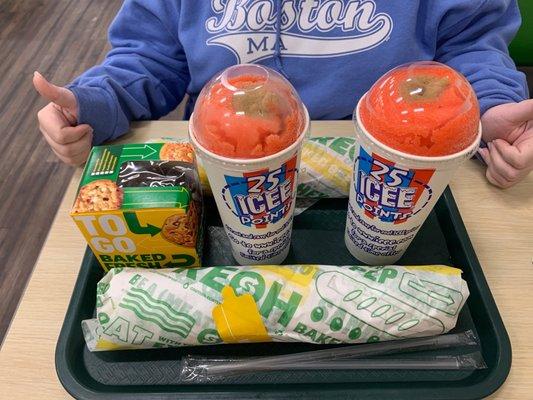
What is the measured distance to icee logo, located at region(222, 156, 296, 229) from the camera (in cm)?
44

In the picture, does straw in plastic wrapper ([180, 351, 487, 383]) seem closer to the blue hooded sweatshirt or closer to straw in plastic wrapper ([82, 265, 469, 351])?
straw in plastic wrapper ([82, 265, 469, 351])

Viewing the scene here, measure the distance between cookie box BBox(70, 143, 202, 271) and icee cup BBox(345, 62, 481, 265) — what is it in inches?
8.6

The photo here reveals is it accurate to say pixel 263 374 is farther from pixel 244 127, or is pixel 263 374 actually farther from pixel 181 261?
pixel 244 127

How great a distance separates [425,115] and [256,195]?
19 centimetres

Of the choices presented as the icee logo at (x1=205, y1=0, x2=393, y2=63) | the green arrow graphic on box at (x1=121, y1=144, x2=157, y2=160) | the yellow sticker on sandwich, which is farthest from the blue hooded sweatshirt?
the yellow sticker on sandwich

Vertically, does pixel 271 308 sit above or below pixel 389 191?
below

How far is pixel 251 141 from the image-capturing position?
42cm

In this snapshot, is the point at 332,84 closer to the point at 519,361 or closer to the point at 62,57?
the point at 519,361

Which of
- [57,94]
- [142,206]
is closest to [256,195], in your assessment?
[142,206]

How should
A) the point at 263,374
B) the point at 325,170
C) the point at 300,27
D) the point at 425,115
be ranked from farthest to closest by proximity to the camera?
the point at 300,27 < the point at 325,170 < the point at 263,374 < the point at 425,115

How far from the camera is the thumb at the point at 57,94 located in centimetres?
60

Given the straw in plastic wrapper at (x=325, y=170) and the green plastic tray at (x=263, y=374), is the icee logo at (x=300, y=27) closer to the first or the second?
the straw in plastic wrapper at (x=325, y=170)

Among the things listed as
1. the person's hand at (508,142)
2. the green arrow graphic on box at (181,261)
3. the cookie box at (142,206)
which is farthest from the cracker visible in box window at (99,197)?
the person's hand at (508,142)

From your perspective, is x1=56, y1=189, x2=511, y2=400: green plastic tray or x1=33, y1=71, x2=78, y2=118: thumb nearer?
x1=56, y1=189, x2=511, y2=400: green plastic tray
